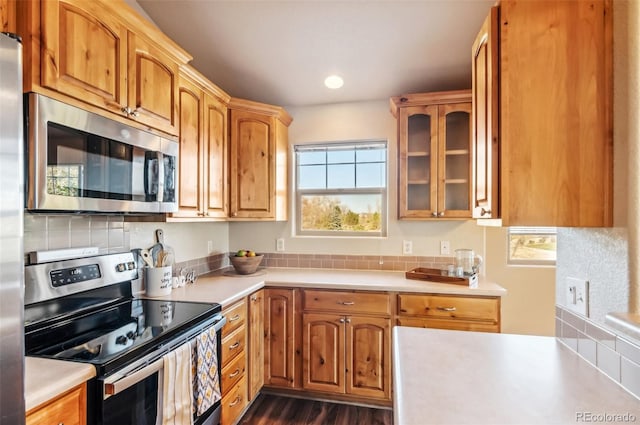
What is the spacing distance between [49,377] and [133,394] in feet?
1.11

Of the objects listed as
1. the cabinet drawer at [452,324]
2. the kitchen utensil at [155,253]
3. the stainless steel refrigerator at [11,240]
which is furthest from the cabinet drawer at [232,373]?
the stainless steel refrigerator at [11,240]

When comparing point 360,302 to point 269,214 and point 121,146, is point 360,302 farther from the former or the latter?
point 121,146

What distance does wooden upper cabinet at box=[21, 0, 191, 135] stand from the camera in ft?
3.85

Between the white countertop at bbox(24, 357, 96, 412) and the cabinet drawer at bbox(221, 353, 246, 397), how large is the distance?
3.15ft

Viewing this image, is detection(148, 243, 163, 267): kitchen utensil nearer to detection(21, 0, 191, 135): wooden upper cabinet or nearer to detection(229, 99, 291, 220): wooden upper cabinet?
detection(229, 99, 291, 220): wooden upper cabinet

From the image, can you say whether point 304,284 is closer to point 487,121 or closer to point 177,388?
point 177,388

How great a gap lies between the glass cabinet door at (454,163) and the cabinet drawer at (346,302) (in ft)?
2.72

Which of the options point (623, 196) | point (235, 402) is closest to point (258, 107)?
point (235, 402)

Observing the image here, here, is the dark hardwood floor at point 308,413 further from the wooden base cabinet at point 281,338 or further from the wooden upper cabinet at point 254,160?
the wooden upper cabinet at point 254,160

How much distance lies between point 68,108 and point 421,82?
2.37m

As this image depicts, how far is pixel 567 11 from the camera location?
985 millimetres

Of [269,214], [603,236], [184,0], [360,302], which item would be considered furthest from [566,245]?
[184,0]

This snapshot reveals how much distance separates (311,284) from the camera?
2379 mm

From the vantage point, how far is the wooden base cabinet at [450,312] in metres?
2.13
